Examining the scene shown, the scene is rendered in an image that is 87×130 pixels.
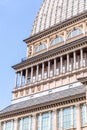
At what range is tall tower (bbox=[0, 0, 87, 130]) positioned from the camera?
47.3 m

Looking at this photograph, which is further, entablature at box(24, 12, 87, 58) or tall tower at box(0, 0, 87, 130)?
entablature at box(24, 12, 87, 58)

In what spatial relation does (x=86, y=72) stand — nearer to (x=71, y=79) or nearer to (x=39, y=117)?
(x=71, y=79)

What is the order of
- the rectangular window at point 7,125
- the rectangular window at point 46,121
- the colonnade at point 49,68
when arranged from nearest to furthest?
the rectangular window at point 46,121
the rectangular window at point 7,125
the colonnade at point 49,68

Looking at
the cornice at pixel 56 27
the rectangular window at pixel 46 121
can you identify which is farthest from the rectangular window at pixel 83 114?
the cornice at pixel 56 27

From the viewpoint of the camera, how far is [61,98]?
47.5 m

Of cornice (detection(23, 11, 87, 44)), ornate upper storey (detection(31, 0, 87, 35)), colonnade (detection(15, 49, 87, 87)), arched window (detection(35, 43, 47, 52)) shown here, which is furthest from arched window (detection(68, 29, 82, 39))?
arched window (detection(35, 43, 47, 52))

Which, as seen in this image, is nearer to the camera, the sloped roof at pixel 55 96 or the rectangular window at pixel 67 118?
the rectangular window at pixel 67 118

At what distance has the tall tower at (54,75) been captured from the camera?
47281 millimetres

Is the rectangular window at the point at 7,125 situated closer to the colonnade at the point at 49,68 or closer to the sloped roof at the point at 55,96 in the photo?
the sloped roof at the point at 55,96

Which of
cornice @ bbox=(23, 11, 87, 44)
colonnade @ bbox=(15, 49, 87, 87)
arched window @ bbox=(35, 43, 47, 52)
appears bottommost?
colonnade @ bbox=(15, 49, 87, 87)

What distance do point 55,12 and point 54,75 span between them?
67.6 ft

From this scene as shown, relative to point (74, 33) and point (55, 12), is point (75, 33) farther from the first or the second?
point (55, 12)

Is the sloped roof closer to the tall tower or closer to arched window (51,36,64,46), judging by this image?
the tall tower

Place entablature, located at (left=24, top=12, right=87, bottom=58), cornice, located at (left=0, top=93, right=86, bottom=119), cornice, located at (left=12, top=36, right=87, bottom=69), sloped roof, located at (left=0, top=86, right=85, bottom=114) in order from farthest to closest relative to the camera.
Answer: entablature, located at (left=24, top=12, right=87, bottom=58)
cornice, located at (left=12, top=36, right=87, bottom=69)
sloped roof, located at (left=0, top=86, right=85, bottom=114)
cornice, located at (left=0, top=93, right=86, bottom=119)
